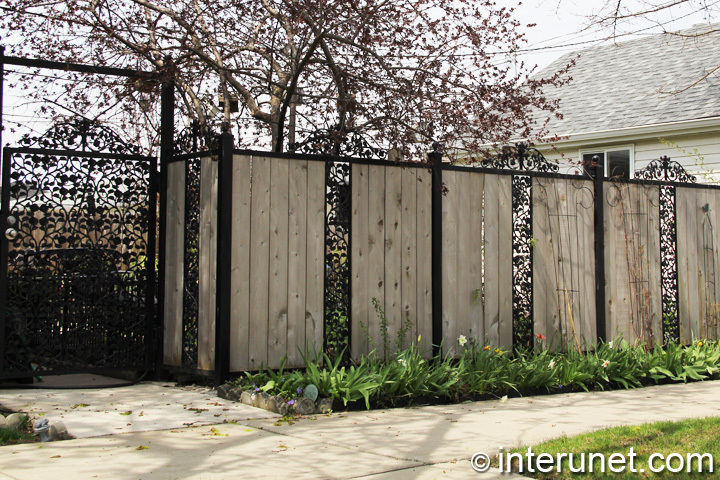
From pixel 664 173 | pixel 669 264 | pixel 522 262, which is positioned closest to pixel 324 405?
pixel 522 262

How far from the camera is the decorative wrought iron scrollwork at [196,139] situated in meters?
6.93

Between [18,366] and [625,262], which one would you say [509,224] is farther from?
[18,366]

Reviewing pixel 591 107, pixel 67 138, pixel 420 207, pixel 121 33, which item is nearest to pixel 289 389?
pixel 420 207

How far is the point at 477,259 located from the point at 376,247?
4.00ft

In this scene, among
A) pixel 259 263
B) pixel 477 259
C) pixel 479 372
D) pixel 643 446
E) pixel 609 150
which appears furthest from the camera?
pixel 609 150

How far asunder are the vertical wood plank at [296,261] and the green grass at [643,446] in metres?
2.71

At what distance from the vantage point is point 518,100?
291 inches

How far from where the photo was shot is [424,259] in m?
7.64

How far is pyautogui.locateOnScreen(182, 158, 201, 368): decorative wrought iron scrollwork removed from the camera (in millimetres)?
7000

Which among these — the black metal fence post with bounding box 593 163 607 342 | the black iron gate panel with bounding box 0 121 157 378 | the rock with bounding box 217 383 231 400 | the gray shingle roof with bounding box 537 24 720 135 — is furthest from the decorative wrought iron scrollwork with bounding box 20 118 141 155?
the gray shingle roof with bounding box 537 24 720 135

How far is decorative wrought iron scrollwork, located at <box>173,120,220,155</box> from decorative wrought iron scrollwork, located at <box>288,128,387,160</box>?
702mm

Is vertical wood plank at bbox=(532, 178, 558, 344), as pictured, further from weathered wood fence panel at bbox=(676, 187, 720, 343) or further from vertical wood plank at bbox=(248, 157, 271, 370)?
vertical wood plank at bbox=(248, 157, 271, 370)

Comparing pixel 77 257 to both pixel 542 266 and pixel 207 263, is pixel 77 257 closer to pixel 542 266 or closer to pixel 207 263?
pixel 207 263

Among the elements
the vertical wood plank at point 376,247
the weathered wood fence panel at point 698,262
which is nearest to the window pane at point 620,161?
the weathered wood fence panel at point 698,262
